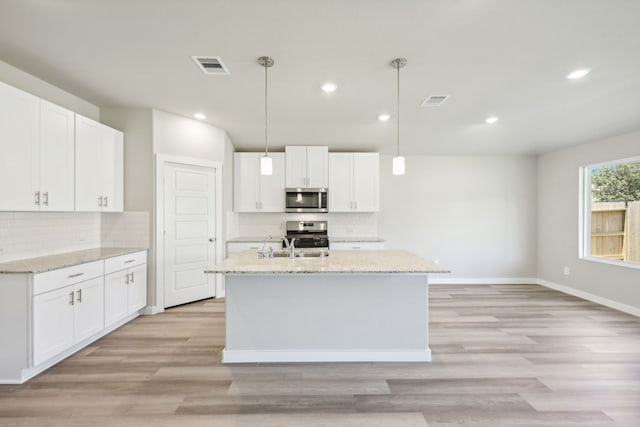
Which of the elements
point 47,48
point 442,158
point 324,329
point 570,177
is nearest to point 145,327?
point 324,329

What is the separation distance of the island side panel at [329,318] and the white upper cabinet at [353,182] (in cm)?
261

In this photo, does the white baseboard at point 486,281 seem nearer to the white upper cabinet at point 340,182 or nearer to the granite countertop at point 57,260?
the white upper cabinet at point 340,182

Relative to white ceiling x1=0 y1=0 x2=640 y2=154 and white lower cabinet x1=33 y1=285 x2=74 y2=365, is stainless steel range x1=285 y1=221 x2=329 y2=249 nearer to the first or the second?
white ceiling x1=0 y1=0 x2=640 y2=154

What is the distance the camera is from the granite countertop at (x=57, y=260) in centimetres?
241

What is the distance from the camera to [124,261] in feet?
11.3

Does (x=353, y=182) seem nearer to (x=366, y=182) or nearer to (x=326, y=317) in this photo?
(x=366, y=182)

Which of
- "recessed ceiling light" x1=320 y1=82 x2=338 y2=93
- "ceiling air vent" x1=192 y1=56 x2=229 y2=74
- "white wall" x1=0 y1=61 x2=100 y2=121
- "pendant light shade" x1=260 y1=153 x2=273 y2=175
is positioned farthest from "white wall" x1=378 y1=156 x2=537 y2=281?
"white wall" x1=0 y1=61 x2=100 y2=121

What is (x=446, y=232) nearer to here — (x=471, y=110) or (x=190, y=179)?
(x=471, y=110)

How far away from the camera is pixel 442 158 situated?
559cm

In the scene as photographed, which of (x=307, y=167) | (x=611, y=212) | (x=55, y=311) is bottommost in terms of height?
(x=55, y=311)

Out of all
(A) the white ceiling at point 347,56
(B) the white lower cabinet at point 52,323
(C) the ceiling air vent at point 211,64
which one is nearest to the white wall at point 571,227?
(A) the white ceiling at point 347,56

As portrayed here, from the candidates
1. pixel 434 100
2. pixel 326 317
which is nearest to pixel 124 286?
pixel 326 317

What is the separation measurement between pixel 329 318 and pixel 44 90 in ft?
11.9

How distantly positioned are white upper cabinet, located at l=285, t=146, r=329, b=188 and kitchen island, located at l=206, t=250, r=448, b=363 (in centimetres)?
260
